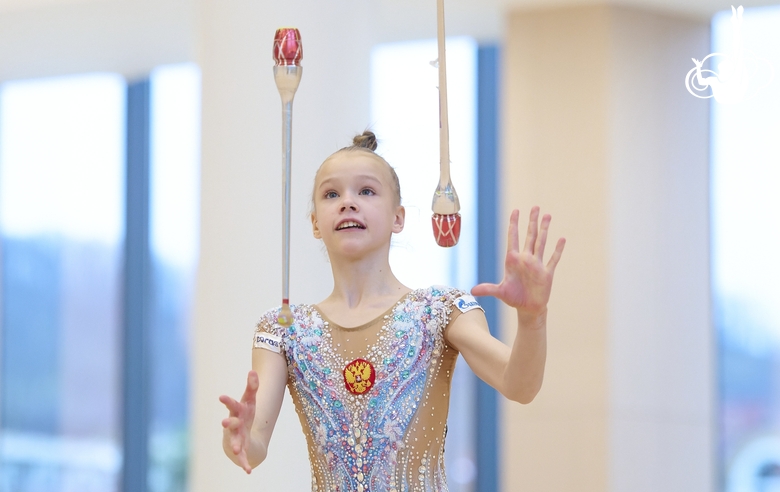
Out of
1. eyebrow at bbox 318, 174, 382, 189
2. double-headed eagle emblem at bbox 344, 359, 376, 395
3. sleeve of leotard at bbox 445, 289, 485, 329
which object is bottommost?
double-headed eagle emblem at bbox 344, 359, 376, 395

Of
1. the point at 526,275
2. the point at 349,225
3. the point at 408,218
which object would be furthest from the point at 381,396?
the point at 408,218

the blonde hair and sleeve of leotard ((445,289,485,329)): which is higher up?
the blonde hair

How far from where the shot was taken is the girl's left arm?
175 centimetres

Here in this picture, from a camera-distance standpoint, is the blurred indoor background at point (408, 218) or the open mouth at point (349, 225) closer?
the open mouth at point (349, 225)

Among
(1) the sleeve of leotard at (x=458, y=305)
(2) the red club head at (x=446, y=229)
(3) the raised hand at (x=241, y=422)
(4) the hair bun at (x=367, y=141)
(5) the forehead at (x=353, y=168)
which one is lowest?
(3) the raised hand at (x=241, y=422)

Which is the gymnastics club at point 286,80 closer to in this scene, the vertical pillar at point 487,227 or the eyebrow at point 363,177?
the eyebrow at point 363,177

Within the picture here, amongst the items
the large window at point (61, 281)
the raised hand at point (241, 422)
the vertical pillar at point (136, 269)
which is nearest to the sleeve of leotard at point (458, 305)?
the raised hand at point (241, 422)

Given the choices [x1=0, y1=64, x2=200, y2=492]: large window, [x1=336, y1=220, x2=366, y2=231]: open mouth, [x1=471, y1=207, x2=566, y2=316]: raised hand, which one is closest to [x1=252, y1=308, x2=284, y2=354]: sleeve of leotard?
[x1=336, y1=220, x2=366, y2=231]: open mouth

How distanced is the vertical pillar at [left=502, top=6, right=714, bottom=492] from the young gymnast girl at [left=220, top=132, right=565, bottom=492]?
2.22 metres

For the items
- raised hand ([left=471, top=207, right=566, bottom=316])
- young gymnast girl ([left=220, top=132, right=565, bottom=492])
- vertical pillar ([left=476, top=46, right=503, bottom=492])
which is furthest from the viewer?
vertical pillar ([left=476, top=46, right=503, bottom=492])

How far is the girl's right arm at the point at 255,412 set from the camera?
69.7 inches

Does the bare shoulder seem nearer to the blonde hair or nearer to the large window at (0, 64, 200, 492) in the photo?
the blonde hair

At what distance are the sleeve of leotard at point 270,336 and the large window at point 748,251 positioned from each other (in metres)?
2.89

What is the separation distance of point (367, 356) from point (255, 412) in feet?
0.74
